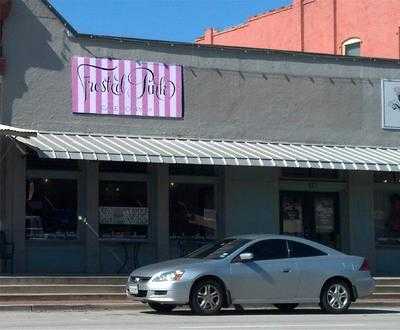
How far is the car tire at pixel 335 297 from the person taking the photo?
1769 centimetres

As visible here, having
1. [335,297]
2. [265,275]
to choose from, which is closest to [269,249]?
[265,275]

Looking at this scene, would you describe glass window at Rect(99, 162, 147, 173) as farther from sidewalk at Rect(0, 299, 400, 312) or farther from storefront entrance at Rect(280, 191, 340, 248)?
sidewalk at Rect(0, 299, 400, 312)

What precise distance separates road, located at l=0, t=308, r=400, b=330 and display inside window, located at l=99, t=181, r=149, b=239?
477 centimetres

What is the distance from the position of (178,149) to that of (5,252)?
4814mm

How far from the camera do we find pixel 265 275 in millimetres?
17141

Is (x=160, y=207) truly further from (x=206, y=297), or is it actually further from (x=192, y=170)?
(x=206, y=297)

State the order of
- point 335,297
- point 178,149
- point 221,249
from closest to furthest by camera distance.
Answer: point 221,249 < point 335,297 < point 178,149

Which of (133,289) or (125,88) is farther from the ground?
(125,88)

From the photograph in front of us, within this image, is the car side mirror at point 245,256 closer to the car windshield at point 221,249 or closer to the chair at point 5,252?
the car windshield at point 221,249

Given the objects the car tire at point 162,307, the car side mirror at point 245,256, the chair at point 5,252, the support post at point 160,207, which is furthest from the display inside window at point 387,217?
the chair at point 5,252

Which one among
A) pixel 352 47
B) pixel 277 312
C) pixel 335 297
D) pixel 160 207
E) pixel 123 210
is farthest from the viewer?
pixel 352 47

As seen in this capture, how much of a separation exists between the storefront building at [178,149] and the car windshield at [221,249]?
379 cm

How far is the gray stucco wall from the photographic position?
71.6 feet

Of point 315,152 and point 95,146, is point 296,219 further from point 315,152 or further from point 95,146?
point 95,146
